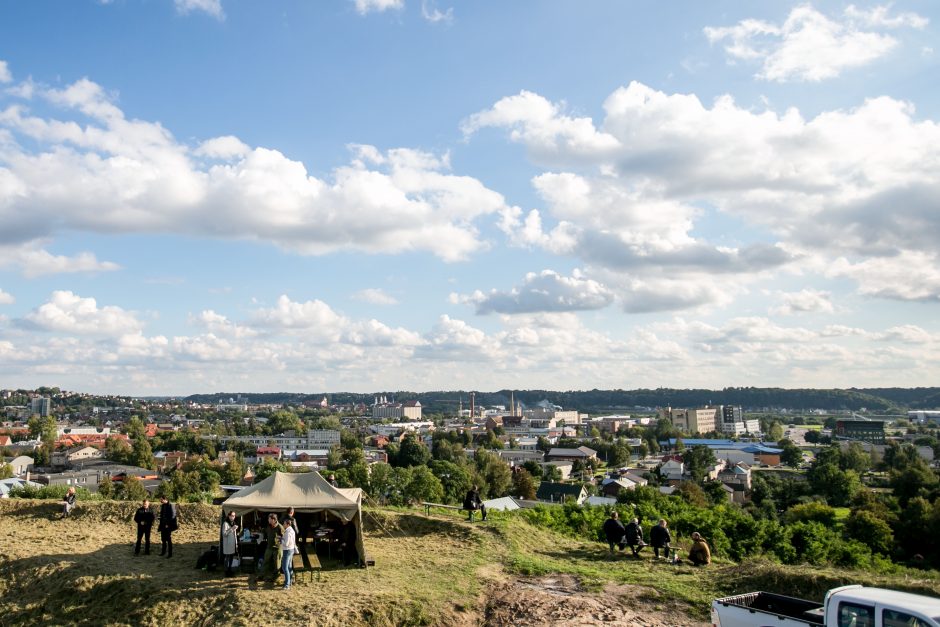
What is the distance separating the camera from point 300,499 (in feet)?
48.0

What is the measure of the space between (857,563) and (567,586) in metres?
20.1

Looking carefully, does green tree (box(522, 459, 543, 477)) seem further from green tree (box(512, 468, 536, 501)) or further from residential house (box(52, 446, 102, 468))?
residential house (box(52, 446, 102, 468))

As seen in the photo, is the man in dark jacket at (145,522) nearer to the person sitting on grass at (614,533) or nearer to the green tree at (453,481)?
the person sitting on grass at (614,533)

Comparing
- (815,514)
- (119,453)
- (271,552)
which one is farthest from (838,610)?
(119,453)

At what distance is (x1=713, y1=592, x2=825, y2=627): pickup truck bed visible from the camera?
9805 mm

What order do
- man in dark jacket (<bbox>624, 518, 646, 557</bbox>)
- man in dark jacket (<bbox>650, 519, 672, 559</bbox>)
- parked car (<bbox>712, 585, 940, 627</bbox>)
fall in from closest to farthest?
parked car (<bbox>712, 585, 940, 627</bbox>) < man in dark jacket (<bbox>650, 519, 672, 559</bbox>) < man in dark jacket (<bbox>624, 518, 646, 557</bbox>)

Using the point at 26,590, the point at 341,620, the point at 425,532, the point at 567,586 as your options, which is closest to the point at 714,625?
the point at 567,586

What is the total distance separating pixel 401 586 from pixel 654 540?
7.12 meters

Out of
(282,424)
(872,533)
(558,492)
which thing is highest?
(872,533)

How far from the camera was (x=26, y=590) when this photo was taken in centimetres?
1373

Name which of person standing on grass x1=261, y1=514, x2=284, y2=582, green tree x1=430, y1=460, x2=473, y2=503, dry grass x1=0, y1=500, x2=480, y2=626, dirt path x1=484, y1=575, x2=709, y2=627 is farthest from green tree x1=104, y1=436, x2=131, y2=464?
dirt path x1=484, y1=575, x2=709, y2=627

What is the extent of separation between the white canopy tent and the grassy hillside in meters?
1.24

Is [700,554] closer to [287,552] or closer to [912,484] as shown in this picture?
[287,552]

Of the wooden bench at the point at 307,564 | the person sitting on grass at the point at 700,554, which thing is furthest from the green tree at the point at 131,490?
the person sitting on grass at the point at 700,554
